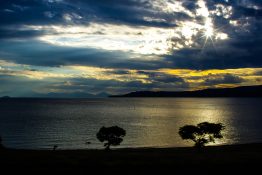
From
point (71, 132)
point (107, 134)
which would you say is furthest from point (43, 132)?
point (107, 134)

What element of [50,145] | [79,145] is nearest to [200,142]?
[79,145]

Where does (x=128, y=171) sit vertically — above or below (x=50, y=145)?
above

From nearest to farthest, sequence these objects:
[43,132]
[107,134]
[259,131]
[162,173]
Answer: [162,173], [107,134], [43,132], [259,131]

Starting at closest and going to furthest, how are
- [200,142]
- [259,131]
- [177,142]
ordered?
[200,142] < [177,142] < [259,131]

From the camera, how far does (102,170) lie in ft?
104

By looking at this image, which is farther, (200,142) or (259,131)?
(259,131)

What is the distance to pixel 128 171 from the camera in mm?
31422

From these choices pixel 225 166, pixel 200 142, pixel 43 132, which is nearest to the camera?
pixel 225 166

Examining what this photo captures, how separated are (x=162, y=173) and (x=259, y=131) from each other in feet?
416

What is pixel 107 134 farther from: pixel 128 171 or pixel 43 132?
pixel 43 132

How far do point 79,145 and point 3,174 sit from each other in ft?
246

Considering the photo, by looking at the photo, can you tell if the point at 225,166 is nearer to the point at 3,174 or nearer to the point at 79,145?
the point at 3,174

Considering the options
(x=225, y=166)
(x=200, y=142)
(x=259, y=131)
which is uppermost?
(x=225, y=166)

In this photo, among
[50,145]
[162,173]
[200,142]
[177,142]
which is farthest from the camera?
[177,142]
